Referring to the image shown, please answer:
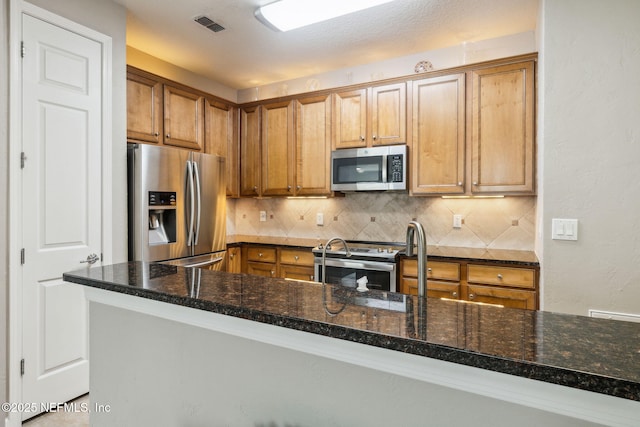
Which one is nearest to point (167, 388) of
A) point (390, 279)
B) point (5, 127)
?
point (5, 127)

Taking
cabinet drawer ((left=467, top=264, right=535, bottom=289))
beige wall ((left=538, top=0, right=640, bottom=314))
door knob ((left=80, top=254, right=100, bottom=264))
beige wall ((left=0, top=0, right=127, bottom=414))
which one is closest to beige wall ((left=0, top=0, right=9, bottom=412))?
beige wall ((left=0, top=0, right=127, bottom=414))

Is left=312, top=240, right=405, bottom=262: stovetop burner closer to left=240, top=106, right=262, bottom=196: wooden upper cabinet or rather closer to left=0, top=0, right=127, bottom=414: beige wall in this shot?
left=240, top=106, right=262, bottom=196: wooden upper cabinet

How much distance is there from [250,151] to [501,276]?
9.32ft

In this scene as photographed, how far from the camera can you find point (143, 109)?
3.20 meters

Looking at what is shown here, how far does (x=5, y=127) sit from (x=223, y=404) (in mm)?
2133

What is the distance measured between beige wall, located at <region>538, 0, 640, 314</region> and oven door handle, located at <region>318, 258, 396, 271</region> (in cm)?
115

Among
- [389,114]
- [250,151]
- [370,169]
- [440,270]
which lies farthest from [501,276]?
[250,151]

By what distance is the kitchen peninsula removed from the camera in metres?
0.61

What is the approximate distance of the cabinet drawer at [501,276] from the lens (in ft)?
8.70

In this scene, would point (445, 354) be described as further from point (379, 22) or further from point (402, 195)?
point (402, 195)

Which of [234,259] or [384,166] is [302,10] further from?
[234,259]

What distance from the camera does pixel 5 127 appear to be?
6.93 ft

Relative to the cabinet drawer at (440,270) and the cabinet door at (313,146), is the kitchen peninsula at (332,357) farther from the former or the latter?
the cabinet door at (313,146)

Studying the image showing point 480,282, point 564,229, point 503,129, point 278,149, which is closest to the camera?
point 564,229
